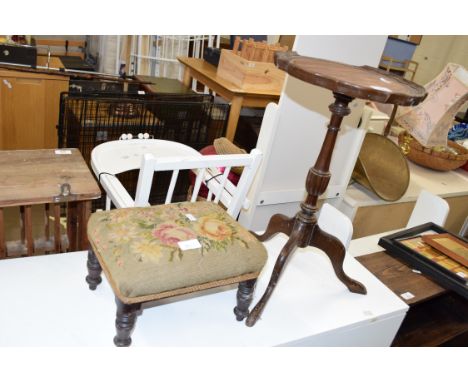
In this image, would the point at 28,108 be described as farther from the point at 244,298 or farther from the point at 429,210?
the point at 429,210

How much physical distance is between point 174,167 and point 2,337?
499 mm

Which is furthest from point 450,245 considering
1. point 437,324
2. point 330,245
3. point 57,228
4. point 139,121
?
point 139,121

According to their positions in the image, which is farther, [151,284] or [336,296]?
[336,296]

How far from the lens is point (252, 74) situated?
2062 mm

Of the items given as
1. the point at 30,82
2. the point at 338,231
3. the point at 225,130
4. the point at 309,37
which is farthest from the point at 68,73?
the point at 338,231

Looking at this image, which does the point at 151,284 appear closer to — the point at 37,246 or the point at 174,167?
the point at 174,167

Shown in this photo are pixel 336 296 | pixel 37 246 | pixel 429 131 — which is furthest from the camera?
pixel 429 131

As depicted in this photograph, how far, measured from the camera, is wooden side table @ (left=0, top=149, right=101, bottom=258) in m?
1.08

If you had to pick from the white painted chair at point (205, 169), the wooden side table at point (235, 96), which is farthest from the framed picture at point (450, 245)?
the wooden side table at point (235, 96)

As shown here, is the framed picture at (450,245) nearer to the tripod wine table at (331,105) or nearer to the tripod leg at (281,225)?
the tripod wine table at (331,105)

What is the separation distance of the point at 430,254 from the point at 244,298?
0.79 m

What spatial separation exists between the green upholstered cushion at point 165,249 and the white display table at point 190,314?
0.18 meters

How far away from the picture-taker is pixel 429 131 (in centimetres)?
181

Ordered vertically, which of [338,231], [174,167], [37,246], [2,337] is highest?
[174,167]
